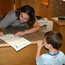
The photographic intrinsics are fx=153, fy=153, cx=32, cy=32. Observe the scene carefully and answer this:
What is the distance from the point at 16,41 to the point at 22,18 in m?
0.34

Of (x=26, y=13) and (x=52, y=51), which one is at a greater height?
(x=26, y=13)

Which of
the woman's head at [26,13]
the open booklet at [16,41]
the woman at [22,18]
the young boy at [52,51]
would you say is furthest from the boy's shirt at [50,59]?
the woman's head at [26,13]

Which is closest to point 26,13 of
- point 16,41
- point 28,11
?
point 28,11

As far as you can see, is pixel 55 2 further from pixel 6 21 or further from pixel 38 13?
pixel 6 21

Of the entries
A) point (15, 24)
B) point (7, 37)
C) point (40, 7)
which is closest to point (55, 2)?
point (40, 7)

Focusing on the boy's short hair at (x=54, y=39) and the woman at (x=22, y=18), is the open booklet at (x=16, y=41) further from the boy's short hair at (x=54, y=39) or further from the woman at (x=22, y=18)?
the boy's short hair at (x=54, y=39)

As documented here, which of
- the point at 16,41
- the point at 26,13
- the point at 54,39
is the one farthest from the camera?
the point at 26,13

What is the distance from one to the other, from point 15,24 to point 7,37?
17.3 inches

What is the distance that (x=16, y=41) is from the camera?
1.50 metres

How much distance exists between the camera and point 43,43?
137cm

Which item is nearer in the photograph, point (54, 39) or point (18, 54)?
point (54, 39)

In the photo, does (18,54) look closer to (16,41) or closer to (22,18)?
(16,41)

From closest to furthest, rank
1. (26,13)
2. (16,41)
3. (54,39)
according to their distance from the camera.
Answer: (54,39) → (16,41) → (26,13)

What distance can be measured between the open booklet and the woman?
0.28 feet
